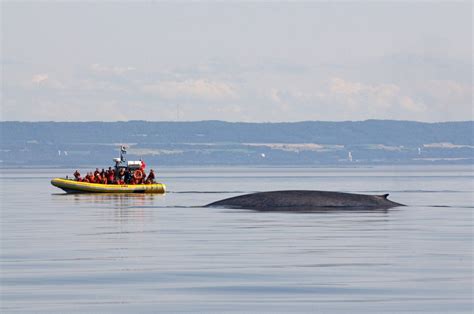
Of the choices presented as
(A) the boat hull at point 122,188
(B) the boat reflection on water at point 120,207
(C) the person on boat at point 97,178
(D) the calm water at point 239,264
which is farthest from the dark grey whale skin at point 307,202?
(C) the person on boat at point 97,178

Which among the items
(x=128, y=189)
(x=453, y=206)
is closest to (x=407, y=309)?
(x=453, y=206)

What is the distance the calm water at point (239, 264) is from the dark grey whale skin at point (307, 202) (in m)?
9.29

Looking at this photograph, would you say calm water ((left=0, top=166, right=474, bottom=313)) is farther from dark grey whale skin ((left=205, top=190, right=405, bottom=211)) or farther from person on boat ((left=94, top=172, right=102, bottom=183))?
person on boat ((left=94, top=172, right=102, bottom=183))

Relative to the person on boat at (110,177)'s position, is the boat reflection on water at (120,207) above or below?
below

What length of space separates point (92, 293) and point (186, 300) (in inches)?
92.6

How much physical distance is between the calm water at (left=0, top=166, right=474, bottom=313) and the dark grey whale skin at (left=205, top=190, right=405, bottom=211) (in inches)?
366

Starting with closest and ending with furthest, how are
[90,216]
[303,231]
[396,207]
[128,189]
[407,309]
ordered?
[407,309], [303,231], [90,216], [396,207], [128,189]

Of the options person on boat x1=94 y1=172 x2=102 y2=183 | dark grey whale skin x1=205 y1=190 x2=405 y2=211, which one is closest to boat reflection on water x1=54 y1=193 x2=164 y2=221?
dark grey whale skin x1=205 y1=190 x2=405 y2=211

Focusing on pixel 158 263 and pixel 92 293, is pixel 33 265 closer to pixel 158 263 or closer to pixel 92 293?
pixel 158 263

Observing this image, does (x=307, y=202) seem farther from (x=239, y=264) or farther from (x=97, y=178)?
(x=97, y=178)

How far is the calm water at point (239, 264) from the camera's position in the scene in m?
25.8

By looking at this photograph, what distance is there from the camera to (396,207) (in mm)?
70562

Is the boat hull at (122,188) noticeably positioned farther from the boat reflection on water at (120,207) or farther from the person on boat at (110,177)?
the boat reflection on water at (120,207)

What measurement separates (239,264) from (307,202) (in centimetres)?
3554
